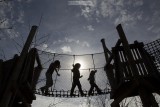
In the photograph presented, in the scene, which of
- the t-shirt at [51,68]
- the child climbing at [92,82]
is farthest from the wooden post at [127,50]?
the t-shirt at [51,68]

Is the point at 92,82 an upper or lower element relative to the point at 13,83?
upper

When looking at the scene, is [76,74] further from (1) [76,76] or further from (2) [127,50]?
(2) [127,50]

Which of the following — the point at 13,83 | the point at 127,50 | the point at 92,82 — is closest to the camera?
the point at 13,83

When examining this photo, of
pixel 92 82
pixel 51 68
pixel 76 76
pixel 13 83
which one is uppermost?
pixel 51 68

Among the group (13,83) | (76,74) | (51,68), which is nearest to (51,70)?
(51,68)

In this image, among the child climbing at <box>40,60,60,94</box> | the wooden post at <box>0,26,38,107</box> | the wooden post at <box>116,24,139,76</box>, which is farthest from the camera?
the child climbing at <box>40,60,60,94</box>

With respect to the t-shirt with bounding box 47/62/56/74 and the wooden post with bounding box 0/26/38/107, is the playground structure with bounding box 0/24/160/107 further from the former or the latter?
the t-shirt with bounding box 47/62/56/74

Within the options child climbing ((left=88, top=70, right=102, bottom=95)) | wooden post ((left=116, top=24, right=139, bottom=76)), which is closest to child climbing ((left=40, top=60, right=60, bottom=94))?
child climbing ((left=88, top=70, right=102, bottom=95))

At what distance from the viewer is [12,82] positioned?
6.55 meters

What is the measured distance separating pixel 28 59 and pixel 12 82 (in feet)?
4.51

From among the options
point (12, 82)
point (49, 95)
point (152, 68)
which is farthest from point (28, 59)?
point (152, 68)

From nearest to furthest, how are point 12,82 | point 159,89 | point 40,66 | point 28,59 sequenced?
point 12,82 → point 159,89 → point 28,59 → point 40,66

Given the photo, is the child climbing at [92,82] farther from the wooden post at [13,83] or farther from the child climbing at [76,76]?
the wooden post at [13,83]

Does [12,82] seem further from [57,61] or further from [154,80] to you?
[154,80]
